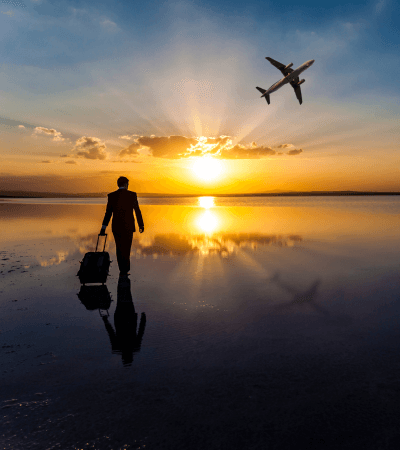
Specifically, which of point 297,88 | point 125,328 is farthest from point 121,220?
point 297,88

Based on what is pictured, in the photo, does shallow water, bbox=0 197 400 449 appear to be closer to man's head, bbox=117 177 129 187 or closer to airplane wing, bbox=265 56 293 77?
man's head, bbox=117 177 129 187

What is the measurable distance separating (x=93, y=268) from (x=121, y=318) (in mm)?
2473

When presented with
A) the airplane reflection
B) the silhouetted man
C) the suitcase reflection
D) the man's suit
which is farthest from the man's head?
the airplane reflection

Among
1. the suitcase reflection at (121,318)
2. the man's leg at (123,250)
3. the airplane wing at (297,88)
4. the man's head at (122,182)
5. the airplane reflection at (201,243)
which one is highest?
the airplane wing at (297,88)

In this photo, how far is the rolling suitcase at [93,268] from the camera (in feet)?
26.5

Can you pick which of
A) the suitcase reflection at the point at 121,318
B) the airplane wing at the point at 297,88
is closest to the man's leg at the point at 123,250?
the suitcase reflection at the point at 121,318

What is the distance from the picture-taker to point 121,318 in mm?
6012

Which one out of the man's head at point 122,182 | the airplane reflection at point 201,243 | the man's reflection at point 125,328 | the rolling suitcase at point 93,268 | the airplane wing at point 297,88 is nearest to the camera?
the man's reflection at point 125,328

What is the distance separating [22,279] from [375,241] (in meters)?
14.2

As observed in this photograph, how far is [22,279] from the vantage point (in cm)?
878

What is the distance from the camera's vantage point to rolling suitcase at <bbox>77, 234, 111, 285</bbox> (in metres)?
8.07

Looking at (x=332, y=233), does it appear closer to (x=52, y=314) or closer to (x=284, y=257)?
(x=284, y=257)

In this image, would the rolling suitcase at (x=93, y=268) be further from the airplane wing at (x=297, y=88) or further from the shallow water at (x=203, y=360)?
the airplane wing at (x=297, y=88)

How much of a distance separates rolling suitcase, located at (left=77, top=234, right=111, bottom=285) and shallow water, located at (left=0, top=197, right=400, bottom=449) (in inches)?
14.1
